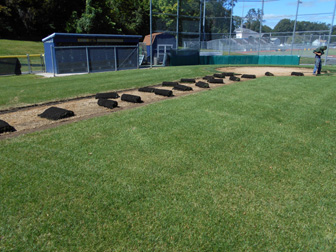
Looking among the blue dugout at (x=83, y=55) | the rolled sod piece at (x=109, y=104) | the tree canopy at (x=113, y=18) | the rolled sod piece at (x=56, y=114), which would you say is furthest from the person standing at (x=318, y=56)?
the rolled sod piece at (x=56, y=114)

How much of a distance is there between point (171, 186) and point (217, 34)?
26.3 meters

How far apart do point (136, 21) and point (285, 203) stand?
4529 centimetres

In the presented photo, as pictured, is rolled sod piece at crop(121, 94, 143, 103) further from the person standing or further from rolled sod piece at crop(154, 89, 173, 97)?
the person standing

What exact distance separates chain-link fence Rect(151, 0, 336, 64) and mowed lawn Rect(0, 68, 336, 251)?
67.5 ft

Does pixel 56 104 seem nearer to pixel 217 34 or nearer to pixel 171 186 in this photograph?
pixel 171 186

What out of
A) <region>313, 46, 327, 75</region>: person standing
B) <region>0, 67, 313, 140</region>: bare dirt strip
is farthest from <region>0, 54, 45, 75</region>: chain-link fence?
<region>313, 46, 327, 75</region>: person standing

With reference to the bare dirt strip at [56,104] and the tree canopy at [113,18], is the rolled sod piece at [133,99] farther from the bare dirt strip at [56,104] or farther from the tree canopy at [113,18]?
the tree canopy at [113,18]

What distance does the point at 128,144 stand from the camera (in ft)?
15.6

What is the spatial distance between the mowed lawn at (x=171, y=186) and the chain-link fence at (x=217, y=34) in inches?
810

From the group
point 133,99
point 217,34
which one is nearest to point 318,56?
point 133,99

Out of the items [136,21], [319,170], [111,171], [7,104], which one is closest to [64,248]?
[111,171]

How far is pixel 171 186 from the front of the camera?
11.3 feet

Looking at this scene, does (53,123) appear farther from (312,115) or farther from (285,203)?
(312,115)

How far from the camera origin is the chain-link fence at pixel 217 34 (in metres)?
24.5
